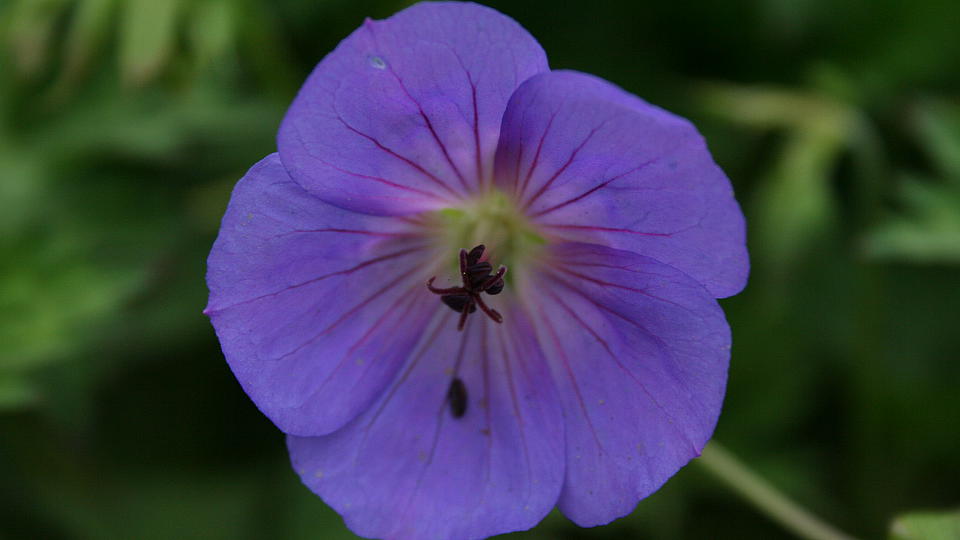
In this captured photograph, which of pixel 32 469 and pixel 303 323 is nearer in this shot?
pixel 303 323

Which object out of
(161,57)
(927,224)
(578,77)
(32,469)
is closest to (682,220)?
(578,77)

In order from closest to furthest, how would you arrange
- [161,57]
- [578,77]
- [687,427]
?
[578,77] → [687,427] → [161,57]

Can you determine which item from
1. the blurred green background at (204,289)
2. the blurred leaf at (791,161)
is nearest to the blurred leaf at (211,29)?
the blurred green background at (204,289)

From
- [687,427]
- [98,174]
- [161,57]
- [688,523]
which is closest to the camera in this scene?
[687,427]

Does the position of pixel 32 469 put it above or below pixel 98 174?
below

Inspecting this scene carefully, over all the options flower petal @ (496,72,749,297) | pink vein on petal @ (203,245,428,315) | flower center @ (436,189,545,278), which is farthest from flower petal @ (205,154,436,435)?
flower petal @ (496,72,749,297)

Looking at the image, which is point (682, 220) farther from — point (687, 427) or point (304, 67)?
point (304, 67)

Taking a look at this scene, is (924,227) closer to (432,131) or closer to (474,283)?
(474,283)

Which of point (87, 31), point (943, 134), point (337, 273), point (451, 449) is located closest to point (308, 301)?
point (337, 273)
